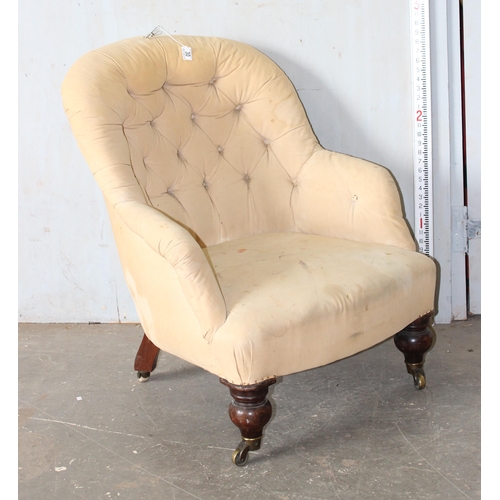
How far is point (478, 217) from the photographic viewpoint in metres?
2.17

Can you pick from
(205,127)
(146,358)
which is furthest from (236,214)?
(146,358)

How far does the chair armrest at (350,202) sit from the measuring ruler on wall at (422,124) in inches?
16.2

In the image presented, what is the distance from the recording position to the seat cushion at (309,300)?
1.33m

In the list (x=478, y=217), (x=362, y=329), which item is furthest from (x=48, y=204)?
(x=478, y=217)

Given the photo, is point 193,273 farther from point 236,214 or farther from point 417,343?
point 417,343

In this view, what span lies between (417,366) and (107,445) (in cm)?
85

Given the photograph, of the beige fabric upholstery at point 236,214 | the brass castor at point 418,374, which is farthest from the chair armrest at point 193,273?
the brass castor at point 418,374

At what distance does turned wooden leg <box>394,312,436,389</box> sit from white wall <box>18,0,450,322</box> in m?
0.58

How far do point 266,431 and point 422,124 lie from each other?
1124 millimetres

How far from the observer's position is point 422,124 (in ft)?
6.85

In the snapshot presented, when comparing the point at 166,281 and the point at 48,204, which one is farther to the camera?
the point at 48,204

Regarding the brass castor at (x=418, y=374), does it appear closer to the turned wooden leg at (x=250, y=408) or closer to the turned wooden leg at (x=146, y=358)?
the turned wooden leg at (x=250, y=408)

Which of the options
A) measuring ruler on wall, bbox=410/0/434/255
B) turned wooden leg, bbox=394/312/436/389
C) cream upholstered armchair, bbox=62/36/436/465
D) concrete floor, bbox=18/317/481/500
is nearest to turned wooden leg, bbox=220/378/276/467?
cream upholstered armchair, bbox=62/36/436/465

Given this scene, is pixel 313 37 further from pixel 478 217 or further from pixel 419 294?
pixel 419 294
